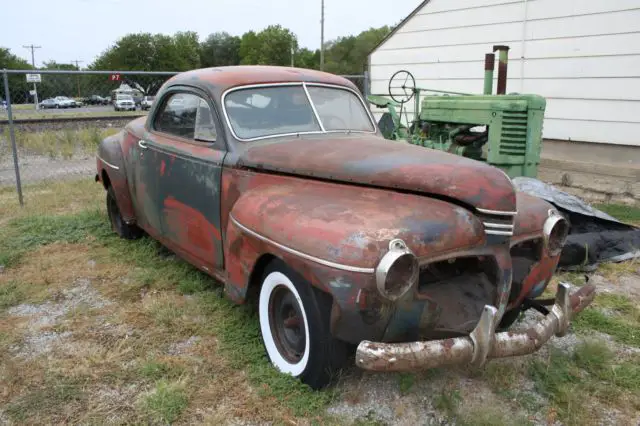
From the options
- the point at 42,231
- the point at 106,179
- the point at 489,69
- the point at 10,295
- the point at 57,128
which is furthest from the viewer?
the point at 57,128

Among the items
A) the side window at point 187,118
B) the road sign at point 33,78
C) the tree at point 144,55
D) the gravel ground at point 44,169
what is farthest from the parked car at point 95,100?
the tree at point 144,55

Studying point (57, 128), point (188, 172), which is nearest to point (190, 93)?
point (188, 172)

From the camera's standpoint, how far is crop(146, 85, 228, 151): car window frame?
3.45 metres

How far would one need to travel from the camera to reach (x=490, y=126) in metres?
6.13

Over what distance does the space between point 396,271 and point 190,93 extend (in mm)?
2436

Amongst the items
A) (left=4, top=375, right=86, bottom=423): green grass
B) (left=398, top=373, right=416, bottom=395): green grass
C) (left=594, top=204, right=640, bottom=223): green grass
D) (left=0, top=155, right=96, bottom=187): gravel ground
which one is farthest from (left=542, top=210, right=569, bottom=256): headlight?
(left=0, top=155, right=96, bottom=187): gravel ground

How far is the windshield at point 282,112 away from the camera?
3.51 m

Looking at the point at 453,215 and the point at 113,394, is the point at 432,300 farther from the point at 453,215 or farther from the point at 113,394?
the point at 113,394

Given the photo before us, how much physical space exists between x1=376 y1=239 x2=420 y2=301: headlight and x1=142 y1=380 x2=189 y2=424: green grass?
126cm

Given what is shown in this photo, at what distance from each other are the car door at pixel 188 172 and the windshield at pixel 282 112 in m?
0.16

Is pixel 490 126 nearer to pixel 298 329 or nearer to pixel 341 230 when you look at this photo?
pixel 298 329

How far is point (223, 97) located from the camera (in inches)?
139

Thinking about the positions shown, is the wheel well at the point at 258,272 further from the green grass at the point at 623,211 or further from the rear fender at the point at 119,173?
the green grass at the point at 623,211

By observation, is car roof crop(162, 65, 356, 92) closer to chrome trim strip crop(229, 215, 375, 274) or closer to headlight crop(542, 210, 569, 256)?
chrome trim strip crop(229, 215, 375, 274)
